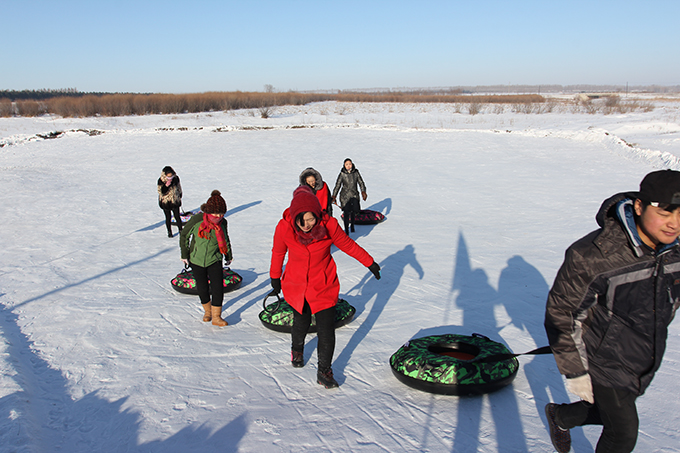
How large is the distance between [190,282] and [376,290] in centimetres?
297

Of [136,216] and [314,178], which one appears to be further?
[136,216]

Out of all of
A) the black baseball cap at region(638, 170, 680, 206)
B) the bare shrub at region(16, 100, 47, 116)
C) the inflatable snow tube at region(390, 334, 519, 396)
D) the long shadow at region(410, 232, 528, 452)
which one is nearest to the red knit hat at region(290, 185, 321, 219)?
the inflatable snow tube at region(390, 334, 519, 396)

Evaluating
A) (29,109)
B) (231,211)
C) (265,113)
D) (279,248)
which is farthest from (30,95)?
(279,248)

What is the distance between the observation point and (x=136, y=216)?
1249cm

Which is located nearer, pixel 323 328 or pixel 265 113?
pixel 323 328

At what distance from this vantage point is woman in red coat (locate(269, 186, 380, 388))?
392cm

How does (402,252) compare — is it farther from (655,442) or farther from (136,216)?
(136,216)

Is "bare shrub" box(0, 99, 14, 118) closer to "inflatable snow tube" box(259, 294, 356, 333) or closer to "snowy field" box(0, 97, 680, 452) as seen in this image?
"snowy field" box(0, 97, 680, 452)

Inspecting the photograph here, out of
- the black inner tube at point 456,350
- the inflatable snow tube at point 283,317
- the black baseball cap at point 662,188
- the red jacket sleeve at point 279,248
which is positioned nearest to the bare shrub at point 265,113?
the inflatable snow tube at point 283,317

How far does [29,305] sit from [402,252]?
655 centimetres

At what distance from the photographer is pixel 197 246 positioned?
212 inches

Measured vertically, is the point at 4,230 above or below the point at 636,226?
below

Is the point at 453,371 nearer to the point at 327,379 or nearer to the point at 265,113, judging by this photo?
the point at 327,379

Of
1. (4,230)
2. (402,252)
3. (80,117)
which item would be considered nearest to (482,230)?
(402,252)
